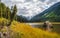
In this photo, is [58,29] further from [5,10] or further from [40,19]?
[5,10]

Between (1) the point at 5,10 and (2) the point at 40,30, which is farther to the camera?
(1) the point at 5,10

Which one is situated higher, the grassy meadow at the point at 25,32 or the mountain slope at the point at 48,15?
the mountain slope at the point at 48,15

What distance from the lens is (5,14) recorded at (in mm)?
7484

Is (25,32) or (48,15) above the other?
(48,15)

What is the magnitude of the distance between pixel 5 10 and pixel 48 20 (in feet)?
6.34

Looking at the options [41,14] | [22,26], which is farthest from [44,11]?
[22,26]

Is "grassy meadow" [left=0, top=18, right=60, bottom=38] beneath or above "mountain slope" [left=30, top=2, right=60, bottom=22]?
beneath

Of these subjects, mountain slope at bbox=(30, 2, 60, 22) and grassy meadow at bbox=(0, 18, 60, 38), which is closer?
→ grassy meadow at bbox=(0, 18, 60, 38)

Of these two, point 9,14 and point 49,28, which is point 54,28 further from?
point 9,14

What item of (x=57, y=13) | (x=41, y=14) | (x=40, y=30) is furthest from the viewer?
(x=57, y=13)

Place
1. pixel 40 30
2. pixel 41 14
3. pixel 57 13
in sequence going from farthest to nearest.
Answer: pixel 57 13 < pixel 41 14 < pixel 40 30

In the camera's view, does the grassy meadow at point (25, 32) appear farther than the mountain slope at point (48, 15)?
No

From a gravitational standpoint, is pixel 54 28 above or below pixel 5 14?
below

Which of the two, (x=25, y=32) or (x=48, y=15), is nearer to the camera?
(x=25, y=32)
